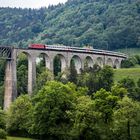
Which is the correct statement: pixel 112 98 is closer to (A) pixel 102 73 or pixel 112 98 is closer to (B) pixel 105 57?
(A) pixel 102 73

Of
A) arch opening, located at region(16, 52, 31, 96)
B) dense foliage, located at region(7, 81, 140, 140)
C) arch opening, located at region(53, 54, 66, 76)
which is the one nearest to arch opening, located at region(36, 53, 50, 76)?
arch opening, located at region(16, 52, 31, 96)

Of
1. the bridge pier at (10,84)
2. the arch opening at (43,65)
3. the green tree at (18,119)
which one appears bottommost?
the green tree at (18,119)

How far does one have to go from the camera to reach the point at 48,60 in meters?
121

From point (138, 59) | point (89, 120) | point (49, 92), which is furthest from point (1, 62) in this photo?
point (89, 120)

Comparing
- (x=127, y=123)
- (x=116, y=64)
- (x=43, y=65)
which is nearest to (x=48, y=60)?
(x=43, y=65)

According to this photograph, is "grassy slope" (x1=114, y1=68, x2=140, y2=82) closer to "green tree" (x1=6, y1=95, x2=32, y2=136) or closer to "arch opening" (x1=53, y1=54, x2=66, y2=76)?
"arch opening" (x1=53, y1=54, x2=66, y2=76)

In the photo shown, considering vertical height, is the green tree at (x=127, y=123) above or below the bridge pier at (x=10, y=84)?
below

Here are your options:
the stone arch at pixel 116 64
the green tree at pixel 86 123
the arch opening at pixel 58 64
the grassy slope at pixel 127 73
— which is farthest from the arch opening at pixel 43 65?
the green tree at pixel 86 123

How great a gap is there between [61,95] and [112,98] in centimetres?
864

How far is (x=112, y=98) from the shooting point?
258 ft

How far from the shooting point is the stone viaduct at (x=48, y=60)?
4151 inches

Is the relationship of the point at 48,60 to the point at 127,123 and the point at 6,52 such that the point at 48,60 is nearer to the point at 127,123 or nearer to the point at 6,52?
the point at 6,52

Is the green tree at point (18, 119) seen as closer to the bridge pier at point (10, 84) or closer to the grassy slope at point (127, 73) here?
the bridge pier at point (10, 84)

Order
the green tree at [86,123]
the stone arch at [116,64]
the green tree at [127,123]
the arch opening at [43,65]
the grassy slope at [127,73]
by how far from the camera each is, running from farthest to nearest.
Answer: the stone arch at [116,64] < the grassy slope at [127,73] < the arch opening at [43,65] < the green tree at [86,123] < the green tree at [127,123]
